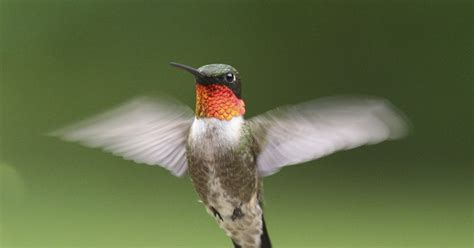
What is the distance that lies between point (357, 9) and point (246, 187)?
2.91 metres

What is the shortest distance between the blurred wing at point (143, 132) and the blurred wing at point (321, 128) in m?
0.10

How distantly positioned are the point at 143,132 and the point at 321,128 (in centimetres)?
21

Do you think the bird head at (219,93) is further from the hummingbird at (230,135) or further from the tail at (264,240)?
the tail at (264,240)

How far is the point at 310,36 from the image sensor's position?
11.6 ft

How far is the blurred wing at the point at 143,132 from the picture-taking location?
0.73 m

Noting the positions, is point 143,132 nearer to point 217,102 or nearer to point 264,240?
point 217,102

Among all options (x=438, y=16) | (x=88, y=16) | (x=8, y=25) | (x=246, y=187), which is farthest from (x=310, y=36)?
(x=246, y=187)

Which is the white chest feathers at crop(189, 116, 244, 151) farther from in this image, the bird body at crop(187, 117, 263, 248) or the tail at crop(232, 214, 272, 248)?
the tail at crop(232, 214, 272, 248)

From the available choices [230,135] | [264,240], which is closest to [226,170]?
[230,135]

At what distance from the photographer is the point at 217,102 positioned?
30.1 inches

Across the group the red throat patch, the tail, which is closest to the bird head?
the red throat patch

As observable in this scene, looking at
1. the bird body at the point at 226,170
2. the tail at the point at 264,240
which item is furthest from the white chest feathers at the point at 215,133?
the tail at the point at 264,240

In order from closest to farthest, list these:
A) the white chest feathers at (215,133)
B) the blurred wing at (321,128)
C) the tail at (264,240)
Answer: the blurred wing at (321,128)
the white chest feathers at (215,133)
the tail at (264,240)

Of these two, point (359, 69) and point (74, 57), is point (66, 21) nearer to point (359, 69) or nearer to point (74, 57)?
point (74, 57)
